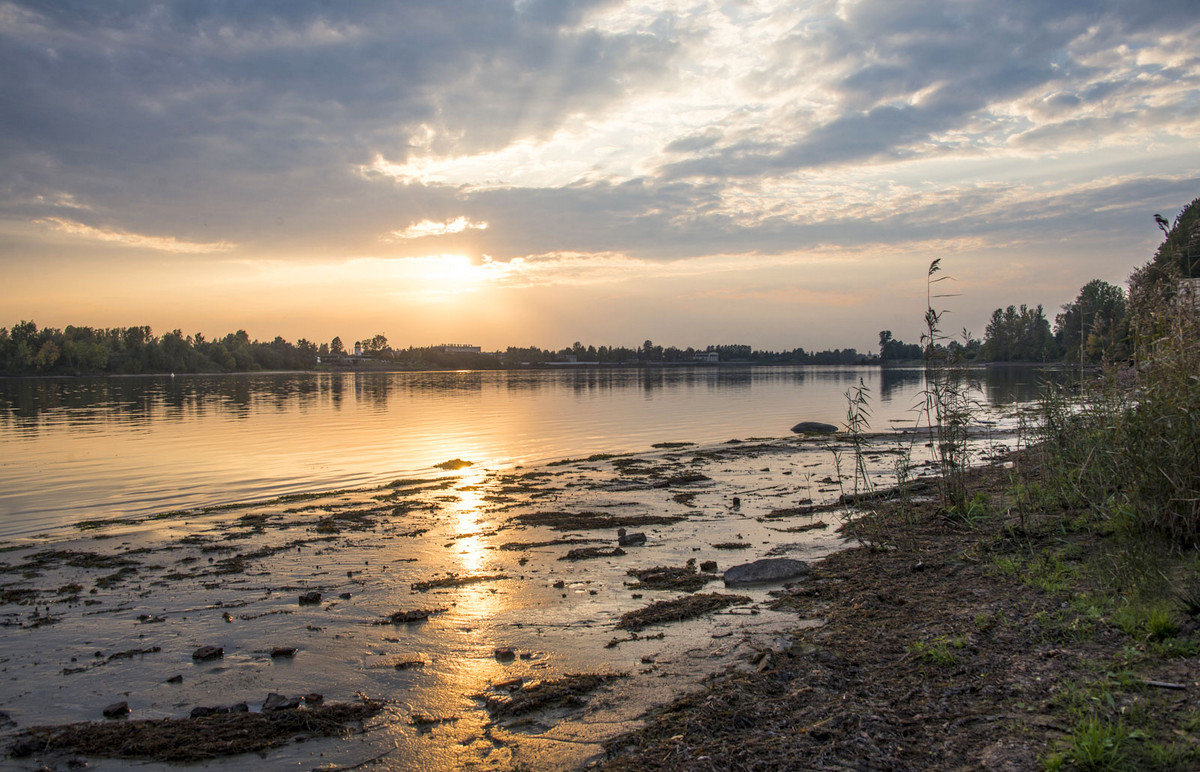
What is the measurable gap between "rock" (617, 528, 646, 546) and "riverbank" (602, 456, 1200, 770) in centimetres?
443

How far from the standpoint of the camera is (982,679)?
526 cm

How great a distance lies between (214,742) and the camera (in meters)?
5.65

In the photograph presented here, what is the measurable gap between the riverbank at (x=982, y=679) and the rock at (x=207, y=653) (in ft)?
17.0

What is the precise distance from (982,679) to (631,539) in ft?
25.4

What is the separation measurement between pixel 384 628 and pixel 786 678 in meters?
5.25

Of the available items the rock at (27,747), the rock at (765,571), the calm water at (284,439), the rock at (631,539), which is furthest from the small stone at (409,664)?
the calm water at (284,439)

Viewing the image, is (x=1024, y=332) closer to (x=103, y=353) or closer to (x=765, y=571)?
(x=765, y=571)

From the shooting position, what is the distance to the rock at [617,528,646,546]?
12424mm

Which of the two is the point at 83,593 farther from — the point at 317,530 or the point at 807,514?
the point at 807,514

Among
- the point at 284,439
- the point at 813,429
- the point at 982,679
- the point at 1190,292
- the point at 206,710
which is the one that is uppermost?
the point at 1190,292

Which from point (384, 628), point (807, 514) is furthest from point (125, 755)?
point (807, 514)

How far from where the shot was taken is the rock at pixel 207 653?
7.50 metres

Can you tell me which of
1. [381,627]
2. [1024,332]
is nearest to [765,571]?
[381,627]

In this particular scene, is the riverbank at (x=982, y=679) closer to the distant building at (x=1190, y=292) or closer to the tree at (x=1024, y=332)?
the distant building at (x=1190, y=292)
